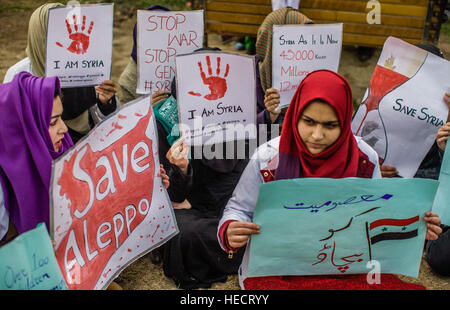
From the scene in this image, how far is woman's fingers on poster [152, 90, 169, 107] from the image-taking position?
3.35 metres

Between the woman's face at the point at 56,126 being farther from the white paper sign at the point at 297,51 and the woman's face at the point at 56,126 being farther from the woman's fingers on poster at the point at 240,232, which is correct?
the white paper sign at the point at 297,51

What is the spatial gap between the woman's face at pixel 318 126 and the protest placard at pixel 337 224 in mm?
224

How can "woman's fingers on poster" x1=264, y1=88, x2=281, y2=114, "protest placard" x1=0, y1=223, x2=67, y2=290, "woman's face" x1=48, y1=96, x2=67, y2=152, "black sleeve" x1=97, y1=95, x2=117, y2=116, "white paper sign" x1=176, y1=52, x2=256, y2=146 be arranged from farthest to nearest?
"black sleeve" x1=97, y1=95, x2=117, y2=116, "woman's fingers on poster" x1=264, y1=88, x2=281, y2=114, "white paper sign" x1=176, y1=52, x2=256, y2=146, "woman's face" x1=48, y1=96, x2=67, y2=152, "protest placard" x1=0, y1=223, x2=67, y2=290

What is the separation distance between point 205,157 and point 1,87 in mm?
1397

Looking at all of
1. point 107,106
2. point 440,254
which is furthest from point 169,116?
point 440,254

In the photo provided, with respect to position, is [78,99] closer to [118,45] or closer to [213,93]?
[213,93]

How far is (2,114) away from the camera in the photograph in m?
2.11

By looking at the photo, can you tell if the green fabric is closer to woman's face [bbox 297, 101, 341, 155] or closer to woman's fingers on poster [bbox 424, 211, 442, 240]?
woman's face [bbox 297, 101, 341, 155]

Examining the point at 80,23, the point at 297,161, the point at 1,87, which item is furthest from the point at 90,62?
the point at 297,161

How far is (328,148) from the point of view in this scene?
2172mm

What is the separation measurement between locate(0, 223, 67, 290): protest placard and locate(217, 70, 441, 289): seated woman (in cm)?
78

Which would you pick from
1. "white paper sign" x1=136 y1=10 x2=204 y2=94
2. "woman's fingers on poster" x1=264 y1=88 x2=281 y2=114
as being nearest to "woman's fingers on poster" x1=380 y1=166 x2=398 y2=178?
"woman's fingers on poster" x1=264 y1=88 x2=281 y2=114

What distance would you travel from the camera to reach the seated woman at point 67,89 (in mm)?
3213

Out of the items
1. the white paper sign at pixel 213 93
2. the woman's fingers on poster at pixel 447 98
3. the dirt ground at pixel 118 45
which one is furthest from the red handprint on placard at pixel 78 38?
the woman's fingers on poster at pixel 447 98
